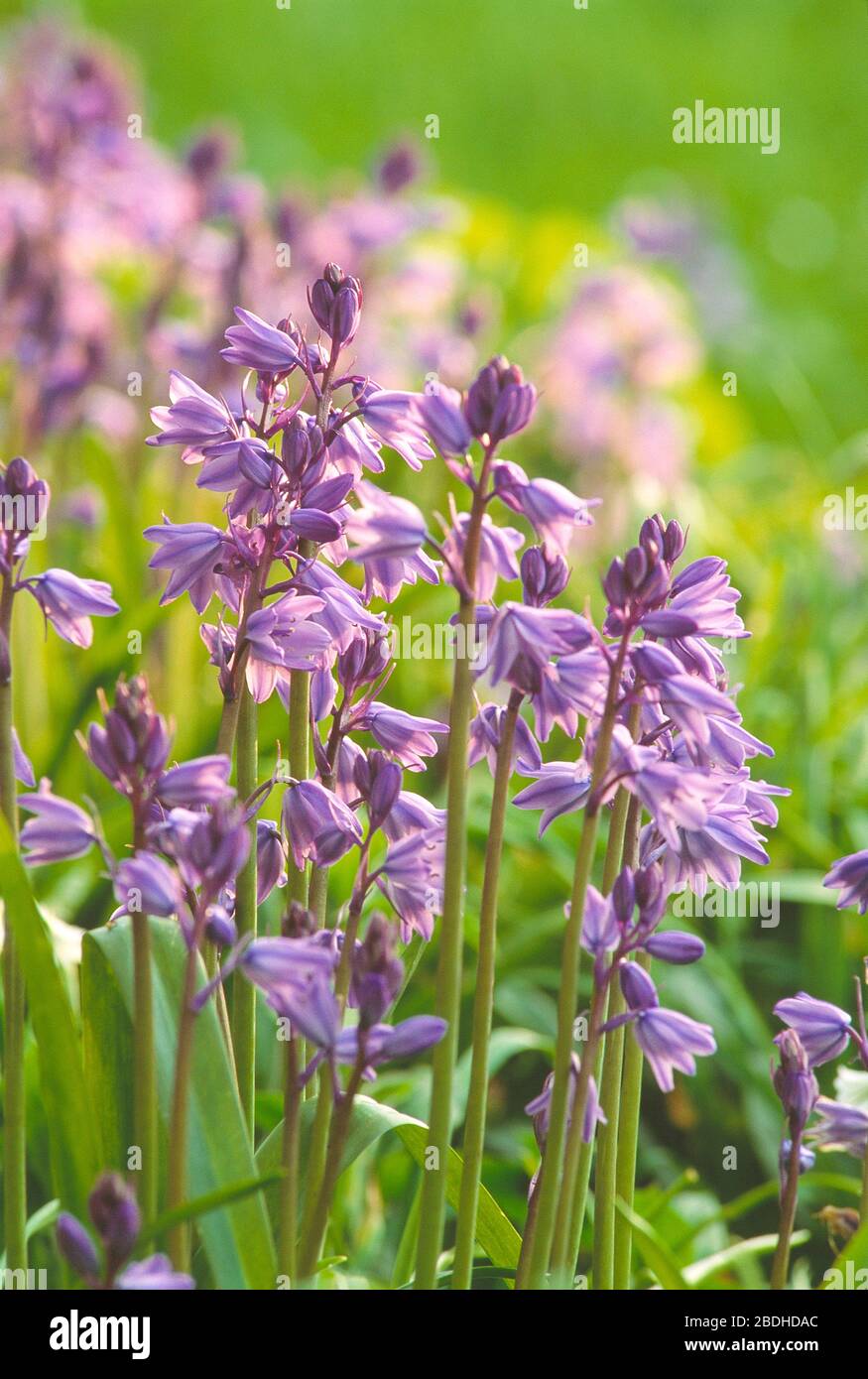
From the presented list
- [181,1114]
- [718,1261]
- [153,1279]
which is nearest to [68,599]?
[181,1114]

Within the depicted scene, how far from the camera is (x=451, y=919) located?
1.11 meters

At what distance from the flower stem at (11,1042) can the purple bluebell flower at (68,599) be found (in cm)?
4

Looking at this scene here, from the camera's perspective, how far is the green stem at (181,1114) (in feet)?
3.30

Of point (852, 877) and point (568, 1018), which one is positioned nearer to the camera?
point (568, 1018)

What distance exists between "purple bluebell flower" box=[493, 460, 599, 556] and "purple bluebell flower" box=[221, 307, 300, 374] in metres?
0.24

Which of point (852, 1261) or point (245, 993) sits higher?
point (245, 993)

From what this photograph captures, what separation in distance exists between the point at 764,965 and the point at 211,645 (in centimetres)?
184

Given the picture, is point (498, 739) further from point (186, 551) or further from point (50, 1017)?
point (50, 1017)

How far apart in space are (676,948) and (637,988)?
0.04 metres

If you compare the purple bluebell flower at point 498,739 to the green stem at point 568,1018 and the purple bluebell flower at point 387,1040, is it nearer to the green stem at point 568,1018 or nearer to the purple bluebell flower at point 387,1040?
the green stem at point 568,1018

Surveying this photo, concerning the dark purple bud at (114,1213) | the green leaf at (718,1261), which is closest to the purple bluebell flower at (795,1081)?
the green leaf at (718,1261)

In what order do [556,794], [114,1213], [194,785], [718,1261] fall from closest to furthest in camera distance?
[114,1213] < [194,785] < [556,794] < [718,1261]

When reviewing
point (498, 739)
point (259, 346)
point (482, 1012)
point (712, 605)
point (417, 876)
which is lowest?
point (482, 1012)

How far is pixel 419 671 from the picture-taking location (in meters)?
3.43
